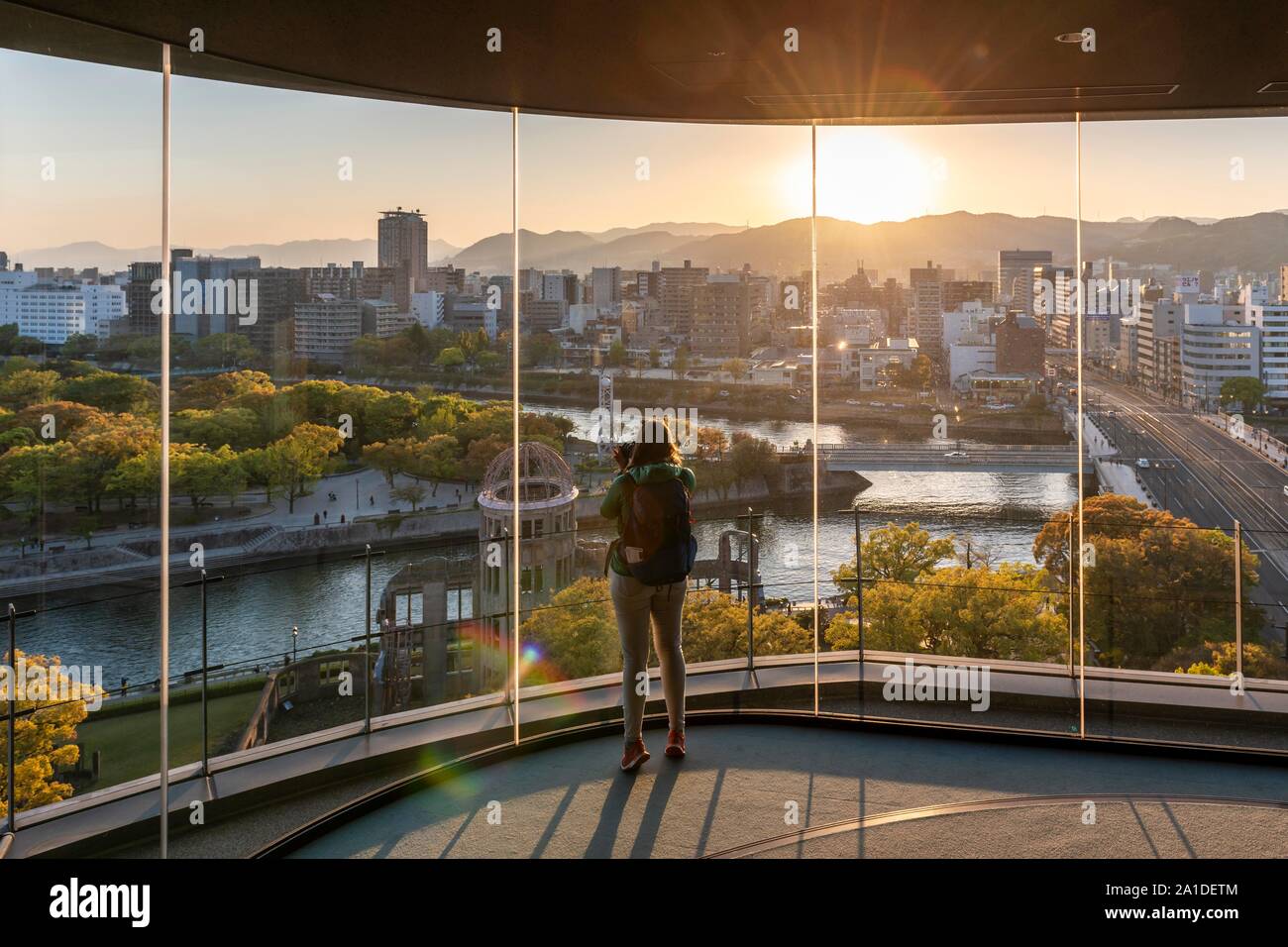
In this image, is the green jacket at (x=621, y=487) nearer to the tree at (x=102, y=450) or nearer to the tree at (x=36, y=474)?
the tree at (x=102, y=450)

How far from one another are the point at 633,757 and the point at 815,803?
654mm

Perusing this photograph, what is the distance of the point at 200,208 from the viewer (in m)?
3.46

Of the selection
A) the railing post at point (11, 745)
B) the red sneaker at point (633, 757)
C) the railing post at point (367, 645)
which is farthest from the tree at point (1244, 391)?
the railing post at point (11, 745)

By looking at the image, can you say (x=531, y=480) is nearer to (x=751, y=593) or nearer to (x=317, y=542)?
(x=317, y=542)

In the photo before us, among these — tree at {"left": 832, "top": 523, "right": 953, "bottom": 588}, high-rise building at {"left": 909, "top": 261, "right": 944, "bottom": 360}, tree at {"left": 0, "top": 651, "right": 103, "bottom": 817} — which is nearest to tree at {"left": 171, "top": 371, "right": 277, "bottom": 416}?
tree at {"left": 0, "top": 651, "right": 103, "bottom": 817}

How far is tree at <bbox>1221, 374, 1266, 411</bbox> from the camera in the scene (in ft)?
13.8

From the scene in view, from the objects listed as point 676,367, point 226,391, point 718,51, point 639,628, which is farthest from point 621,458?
point 226,391

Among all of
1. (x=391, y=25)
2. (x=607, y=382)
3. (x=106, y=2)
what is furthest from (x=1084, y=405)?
(x=106, y=2)

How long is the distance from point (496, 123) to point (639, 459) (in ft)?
5.59

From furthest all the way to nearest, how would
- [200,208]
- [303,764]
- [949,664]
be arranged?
[949,664] < [200,208] < [303,764]

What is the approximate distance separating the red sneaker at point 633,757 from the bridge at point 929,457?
1805 mm

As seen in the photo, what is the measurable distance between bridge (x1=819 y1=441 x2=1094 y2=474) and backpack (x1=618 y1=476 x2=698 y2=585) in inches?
58.8

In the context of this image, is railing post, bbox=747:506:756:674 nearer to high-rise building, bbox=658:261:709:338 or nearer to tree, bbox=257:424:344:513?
high-rise building, bbox=658:261:709:338

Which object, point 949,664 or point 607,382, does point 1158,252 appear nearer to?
point 949,664
